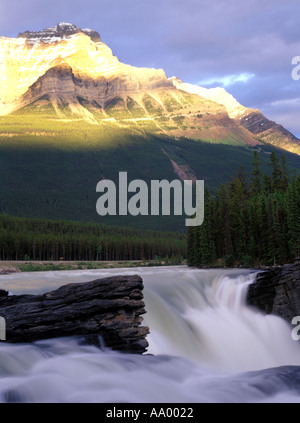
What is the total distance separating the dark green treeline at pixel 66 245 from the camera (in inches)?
5049

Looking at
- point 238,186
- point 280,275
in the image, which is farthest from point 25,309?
point 238,186

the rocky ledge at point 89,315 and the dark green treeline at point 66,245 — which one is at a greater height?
the dark green treeline at point 66,245

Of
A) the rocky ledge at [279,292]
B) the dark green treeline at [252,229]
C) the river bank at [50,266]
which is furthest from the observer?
the river bank at [50,266]

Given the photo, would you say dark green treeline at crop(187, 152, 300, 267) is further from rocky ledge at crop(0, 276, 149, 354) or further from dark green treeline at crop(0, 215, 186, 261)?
dark green treeline at crop(0, 215, 186, 261)

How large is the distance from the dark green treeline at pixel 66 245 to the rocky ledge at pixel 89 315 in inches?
4039

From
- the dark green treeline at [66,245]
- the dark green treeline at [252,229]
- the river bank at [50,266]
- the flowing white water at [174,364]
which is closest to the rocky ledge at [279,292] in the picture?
the flowing white water at [174,364]

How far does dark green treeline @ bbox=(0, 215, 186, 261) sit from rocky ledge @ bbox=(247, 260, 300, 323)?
313ft

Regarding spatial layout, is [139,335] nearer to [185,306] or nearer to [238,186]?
[185,306]

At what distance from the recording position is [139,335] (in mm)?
22312

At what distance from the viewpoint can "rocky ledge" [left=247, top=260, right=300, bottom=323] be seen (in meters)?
32.1

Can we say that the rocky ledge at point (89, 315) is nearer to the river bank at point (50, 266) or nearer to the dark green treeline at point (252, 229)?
the dark green treeline at point (252, 229)

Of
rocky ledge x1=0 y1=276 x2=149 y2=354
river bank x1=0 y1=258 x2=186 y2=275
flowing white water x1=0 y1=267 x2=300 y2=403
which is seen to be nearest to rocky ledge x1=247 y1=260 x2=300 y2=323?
flowing white water x1=0 y1=267 x2=300 y2=403

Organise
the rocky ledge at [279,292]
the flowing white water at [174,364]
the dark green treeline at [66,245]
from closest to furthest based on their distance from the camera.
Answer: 1. the flowing white water at [174,364]
2. the rocky ledge at [279,292]
3. the dark green treeline at [66,245]

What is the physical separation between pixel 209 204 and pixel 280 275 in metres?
46.7
